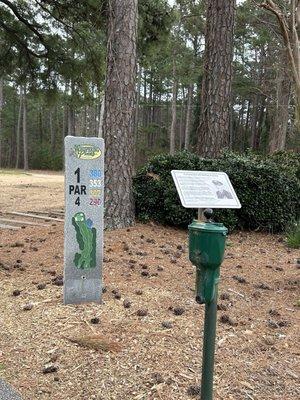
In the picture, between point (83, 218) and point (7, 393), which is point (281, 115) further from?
point (7, 393)

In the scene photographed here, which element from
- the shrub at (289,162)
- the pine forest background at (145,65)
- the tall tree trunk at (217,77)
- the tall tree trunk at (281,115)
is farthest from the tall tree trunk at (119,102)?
the tall tree trunk at (281,115)

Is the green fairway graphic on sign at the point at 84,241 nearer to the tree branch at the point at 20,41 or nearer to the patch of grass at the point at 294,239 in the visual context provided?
the patch of grass at the point at 294,239

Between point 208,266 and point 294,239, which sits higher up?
point 208,266

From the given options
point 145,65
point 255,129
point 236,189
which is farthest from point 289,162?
point 255,129

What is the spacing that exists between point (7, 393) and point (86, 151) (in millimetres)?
2041

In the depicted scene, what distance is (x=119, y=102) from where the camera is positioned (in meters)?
7.15

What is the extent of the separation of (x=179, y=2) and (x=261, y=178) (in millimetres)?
21305

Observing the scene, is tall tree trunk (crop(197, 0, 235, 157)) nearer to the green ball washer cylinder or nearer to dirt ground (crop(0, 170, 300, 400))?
dirt ground (crop(0, 170, 300, 400))

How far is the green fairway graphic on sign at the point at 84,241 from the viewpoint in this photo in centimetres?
410

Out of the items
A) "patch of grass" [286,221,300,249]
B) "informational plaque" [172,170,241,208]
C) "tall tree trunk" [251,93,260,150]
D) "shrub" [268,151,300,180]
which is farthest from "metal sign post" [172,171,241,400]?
"tall tree trunk" [251,93,260,150]

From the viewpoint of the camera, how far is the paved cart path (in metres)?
2.80

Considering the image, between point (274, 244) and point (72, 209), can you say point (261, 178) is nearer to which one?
point (274, 244)

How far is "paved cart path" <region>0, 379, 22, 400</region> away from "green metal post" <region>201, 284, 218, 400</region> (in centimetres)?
114

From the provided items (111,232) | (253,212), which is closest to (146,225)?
(111,232)
